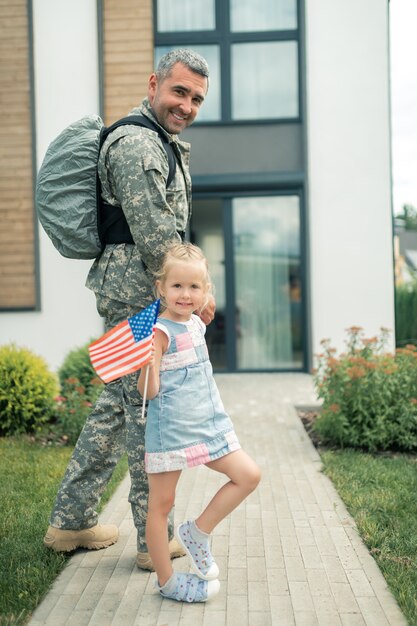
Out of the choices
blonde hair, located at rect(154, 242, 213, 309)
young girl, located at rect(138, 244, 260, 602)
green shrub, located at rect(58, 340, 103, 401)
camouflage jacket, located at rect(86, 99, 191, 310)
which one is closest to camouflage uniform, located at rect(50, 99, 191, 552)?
camouflage jacket, located at rect(86, 99, 191, 310)

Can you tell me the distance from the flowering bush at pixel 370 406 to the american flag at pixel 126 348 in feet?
11.5

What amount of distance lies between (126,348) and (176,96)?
1226 millimetres

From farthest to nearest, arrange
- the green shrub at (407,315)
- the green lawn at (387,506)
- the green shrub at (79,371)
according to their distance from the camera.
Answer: the green shrub at (407,315), the green shrub at (79,371), the green lawn at (387,506)

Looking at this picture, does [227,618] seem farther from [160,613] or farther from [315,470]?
[315,470]

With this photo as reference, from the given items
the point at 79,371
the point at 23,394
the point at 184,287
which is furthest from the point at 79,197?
the point at 79,371

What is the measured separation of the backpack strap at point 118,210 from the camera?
3438mm

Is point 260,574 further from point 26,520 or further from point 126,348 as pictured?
point 26,520

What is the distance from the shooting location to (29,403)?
272 inches

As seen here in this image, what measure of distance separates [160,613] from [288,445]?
11.9 ft

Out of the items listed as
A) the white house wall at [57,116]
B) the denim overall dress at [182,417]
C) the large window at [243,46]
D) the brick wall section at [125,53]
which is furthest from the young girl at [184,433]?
the large window at [243,46]

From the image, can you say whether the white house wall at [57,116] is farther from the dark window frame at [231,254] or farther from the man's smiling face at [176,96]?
the man's smiling face at [176,96]

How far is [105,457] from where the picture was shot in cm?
363

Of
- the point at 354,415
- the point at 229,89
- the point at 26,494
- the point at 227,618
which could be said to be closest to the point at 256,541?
the point at 227,618

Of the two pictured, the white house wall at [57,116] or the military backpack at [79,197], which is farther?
the white house wall at [57,116]
